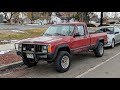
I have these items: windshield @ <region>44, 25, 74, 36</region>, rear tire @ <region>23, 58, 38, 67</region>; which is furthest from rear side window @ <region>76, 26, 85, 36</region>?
rear tire @ <region>23, 58, 38, 67</region>

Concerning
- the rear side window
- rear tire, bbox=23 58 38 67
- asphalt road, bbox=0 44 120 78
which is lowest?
asphalt road, bbox=0 44 120 78

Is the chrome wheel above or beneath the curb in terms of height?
above

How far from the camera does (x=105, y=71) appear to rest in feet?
23.5

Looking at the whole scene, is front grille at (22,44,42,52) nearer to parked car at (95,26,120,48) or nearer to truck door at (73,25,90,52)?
truck door at (73,25,90,52)

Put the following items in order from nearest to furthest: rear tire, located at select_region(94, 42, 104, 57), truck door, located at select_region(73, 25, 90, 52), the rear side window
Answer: truck door, located at select_region(73, 25, 90, 52), the rear side window, rear tire, located at select_region(94, 42, 104, 57)

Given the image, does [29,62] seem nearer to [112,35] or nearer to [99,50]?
[99,50]

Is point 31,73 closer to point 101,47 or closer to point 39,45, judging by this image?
point 39,45

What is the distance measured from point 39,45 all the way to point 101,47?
14.1 ft

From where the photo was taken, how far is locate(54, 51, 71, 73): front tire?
707cm

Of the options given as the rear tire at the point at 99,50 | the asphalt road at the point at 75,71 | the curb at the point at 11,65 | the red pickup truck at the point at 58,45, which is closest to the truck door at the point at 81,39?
the red pickup truck at the point at 58,45

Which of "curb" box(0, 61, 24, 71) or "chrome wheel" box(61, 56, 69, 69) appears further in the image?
"curb" box(0, 61, 24, 71)
